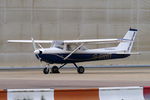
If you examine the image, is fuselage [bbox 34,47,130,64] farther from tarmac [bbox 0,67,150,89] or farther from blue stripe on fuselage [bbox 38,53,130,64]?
tarmac [bbox 0,67,150,89]

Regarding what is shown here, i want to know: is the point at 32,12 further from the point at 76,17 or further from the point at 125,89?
the point at 125,89

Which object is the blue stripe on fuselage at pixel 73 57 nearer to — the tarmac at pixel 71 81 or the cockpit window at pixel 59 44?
the cockpit window at pixel 59 44

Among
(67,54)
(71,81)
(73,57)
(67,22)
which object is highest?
(67,22)

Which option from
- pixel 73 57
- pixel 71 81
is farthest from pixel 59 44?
pixel 71 81

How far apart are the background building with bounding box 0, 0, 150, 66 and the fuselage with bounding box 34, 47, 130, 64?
766 cm

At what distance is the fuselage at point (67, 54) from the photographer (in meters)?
32.4

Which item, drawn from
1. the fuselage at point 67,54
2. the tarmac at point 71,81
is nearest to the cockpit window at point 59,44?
the fuselage at point 67,54

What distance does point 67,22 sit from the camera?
42.0 meters

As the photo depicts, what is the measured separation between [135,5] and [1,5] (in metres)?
10.4

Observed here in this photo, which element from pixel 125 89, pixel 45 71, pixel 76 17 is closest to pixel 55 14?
pixel 76 17

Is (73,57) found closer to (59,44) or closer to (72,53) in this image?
(72,53)

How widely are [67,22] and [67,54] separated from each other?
9130 millimetres

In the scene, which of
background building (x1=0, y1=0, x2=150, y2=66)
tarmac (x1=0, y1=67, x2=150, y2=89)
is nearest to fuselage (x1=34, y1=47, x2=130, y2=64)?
tarmac (x1=0, y1=67, x2=150, y2=89)

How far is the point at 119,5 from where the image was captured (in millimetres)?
42625
